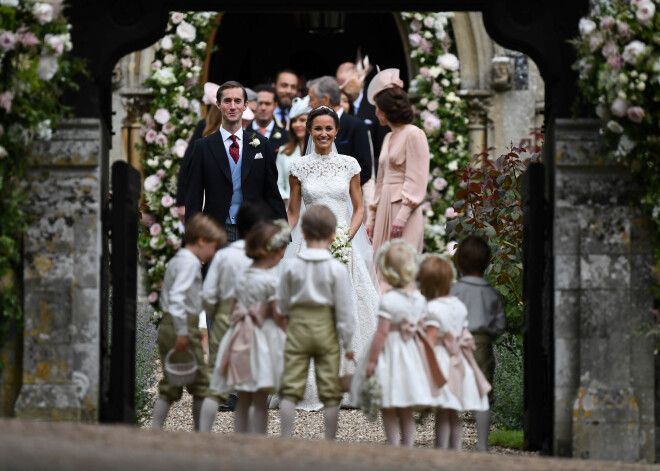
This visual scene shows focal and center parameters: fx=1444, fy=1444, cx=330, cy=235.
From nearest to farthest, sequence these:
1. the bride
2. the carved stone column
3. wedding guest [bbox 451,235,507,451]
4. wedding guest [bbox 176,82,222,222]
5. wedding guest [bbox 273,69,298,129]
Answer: wedding guest [bbox 451,235,507,451] < the bride < wedding guest [bbox 176,82,222,222] < wedding guest [bbox 273,69,298,129] < the carved stone column

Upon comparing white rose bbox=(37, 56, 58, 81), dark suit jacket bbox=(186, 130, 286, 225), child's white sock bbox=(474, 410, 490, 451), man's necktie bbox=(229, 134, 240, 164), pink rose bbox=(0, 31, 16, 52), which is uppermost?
pink rose bbox=(0, 31, 16, 52)

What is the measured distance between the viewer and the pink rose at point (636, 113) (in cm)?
668

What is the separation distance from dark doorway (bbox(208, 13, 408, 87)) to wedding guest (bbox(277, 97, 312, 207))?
205 inches

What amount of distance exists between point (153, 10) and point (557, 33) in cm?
199

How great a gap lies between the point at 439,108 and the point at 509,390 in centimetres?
508

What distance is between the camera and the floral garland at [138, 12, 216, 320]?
43.9ft

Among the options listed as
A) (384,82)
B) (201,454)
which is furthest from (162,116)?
(201,454)

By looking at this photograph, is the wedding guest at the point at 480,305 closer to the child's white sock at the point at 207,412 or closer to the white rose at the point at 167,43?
the child's white sock at the point at 207,412

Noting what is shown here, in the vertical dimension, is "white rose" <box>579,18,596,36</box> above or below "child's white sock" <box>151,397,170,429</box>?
above

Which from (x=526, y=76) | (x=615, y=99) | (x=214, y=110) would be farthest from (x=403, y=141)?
(x=526, y=76)

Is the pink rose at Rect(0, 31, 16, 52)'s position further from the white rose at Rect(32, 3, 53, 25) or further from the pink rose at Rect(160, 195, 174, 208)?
the pink rose at Rect(160, 195, 174, 208)

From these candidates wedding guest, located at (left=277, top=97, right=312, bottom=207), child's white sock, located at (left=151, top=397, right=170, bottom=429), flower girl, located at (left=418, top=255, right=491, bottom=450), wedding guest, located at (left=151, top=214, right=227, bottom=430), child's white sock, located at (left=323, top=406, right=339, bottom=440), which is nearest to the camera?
child's white sock, located at (left=323, top=406, right=339, bottom=440)

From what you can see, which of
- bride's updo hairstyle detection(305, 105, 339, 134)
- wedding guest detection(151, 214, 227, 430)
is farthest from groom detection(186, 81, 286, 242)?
wedding guest detection(151, 214, 227, 430)

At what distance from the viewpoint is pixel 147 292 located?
1341 centimetres
